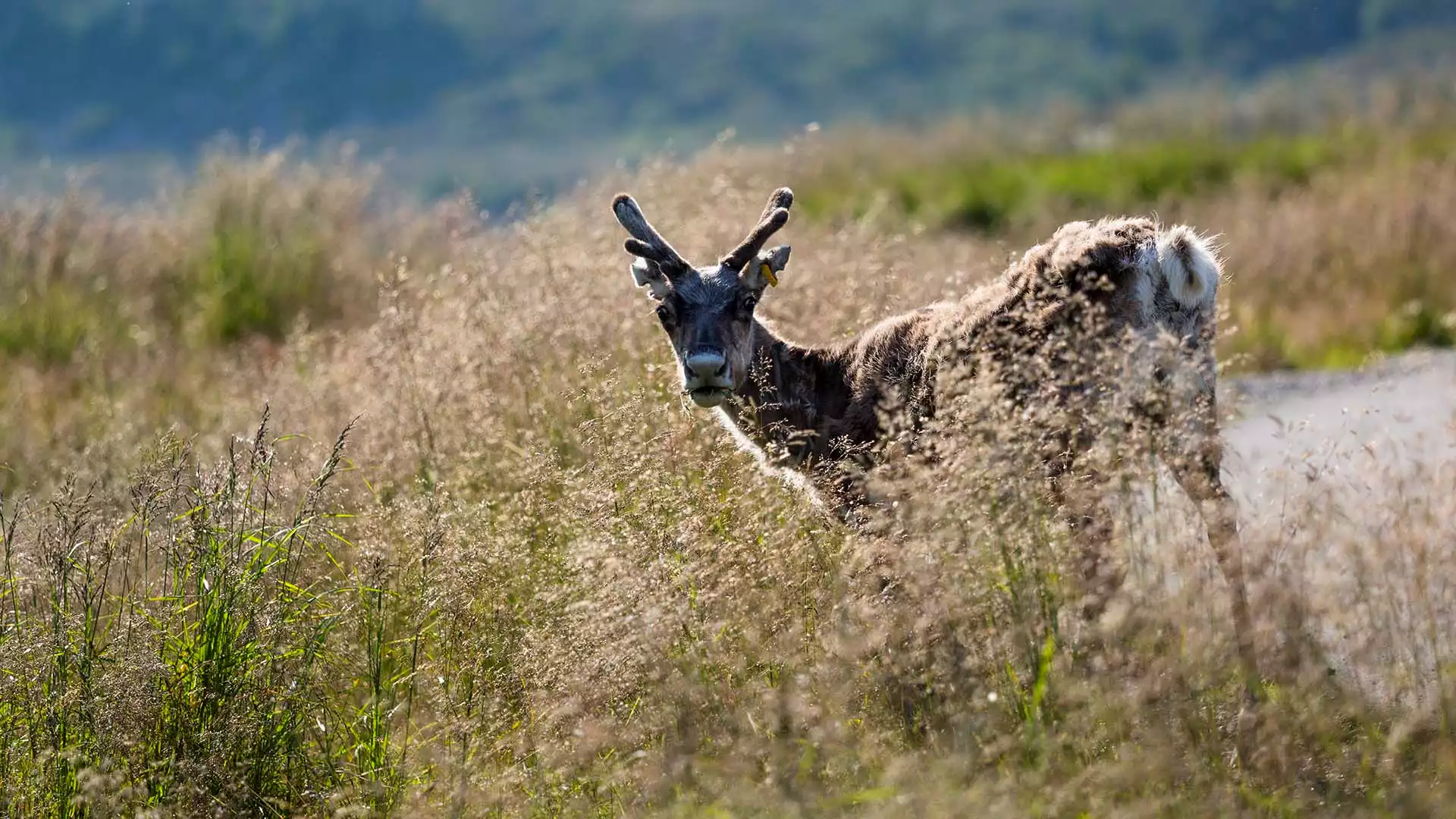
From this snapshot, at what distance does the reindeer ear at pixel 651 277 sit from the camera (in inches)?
315

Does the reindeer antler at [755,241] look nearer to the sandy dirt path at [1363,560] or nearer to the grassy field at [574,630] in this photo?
the grassy field at [574,630]

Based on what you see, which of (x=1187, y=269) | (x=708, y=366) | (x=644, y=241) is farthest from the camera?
(x=644, y=241)

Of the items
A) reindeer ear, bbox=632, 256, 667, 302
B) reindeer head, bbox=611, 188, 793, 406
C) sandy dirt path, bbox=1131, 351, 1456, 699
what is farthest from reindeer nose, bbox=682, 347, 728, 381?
sandy dirt path, bbox=1131, 351, 1456, 699

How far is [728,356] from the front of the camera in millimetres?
7598

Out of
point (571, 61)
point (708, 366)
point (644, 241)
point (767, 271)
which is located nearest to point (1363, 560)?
point (708, 366)

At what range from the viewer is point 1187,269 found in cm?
660

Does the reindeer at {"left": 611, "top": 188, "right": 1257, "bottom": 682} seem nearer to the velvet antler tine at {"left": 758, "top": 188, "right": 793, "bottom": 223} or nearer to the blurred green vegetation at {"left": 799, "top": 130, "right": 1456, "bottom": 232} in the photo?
the velvet antler tine at {"left": 758, "top": 188, "right": 793, "bottom": 223}

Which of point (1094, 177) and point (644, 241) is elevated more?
point (1094, 177)

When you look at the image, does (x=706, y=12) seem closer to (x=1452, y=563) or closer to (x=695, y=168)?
(x=695, y=168)

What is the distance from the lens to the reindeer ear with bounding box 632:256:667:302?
7992 mm

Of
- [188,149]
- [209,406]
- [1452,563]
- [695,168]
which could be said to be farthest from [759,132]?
[1452,563]

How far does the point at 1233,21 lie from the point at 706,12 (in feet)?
106

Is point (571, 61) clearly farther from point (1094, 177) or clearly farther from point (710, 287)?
point (710, 287)

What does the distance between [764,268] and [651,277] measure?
574 mm
